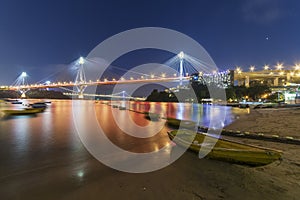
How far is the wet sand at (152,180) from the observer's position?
11.2 ft

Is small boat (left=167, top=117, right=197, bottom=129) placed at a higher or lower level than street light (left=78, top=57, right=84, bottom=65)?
lower

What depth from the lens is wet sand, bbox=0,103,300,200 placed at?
3.40 meters

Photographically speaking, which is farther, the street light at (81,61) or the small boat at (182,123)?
the street light at (81,61)

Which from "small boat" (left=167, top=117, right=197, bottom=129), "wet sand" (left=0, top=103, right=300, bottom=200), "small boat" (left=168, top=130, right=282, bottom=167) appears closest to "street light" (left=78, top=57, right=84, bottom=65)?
"small boat" (left=167, top=117, right=197, bottom=129)

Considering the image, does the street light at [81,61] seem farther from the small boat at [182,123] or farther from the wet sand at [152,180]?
the wet sand at [152,180]

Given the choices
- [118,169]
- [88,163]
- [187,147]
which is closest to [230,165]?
[187,147]

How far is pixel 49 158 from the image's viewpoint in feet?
18.0

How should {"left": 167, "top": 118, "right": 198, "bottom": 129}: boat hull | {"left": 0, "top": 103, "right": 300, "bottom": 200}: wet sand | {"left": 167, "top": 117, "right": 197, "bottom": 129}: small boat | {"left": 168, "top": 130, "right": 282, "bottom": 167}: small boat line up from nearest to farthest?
1. {"left": 0, "top": 103, "right": 300, "bottom": 200}: wet sand
2. {"left": 168, "top": 130, "right": 282, "bottom": 167}: small boat
3. {"left": 167, "top": 118, "right": 198, "bottom": 129}: boat hull
4. {"left": 167, "top": 117, "right": 197, "bottom": 129}: small boat

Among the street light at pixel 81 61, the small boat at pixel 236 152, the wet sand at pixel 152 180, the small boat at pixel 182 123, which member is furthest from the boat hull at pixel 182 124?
the street light at pixel 81 61

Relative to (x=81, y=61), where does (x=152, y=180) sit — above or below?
below

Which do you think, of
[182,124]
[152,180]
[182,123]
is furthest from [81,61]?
[152,180]

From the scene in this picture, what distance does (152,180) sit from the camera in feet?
13.3

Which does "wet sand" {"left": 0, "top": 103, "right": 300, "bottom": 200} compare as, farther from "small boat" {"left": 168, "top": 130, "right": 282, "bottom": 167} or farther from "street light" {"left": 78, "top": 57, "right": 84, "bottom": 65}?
"street light" {"left": 78, "top": 57, "right": 84, "bottom": 65}

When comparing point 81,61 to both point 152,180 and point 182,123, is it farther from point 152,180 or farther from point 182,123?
point 152,180
